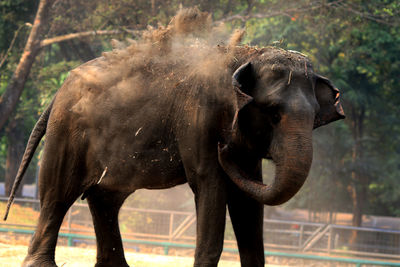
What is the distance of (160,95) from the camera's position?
19.4 ft

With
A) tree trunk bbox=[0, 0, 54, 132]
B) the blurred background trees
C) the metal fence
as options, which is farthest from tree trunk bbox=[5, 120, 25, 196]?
the metal fence

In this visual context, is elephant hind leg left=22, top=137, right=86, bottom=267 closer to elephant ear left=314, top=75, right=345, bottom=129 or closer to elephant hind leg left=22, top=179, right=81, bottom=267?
elephant hind leg left=22, top=179, right=81, bottom=267

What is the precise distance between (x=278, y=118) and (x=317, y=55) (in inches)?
759

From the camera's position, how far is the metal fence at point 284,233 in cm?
1509

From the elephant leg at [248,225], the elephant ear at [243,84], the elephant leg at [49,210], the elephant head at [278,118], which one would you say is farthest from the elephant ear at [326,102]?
the elephant leg at [49,210]

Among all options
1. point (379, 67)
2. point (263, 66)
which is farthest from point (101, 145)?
point (379, 67)

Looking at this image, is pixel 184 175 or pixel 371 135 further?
pixel 371 135

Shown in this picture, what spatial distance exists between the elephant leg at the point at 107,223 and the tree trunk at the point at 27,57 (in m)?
11.3

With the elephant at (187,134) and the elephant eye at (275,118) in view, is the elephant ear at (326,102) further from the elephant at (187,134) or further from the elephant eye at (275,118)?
the elephant eye at (275,118)

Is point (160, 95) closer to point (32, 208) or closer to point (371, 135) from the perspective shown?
point (32, 208)

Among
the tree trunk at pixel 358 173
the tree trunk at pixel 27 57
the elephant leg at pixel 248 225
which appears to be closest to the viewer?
the elephant leg at pixel 248 225

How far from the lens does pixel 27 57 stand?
56.9 feet

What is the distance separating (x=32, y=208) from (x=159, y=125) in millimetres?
13199

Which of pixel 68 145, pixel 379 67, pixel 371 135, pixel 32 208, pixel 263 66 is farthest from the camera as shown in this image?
pixel 371 135
